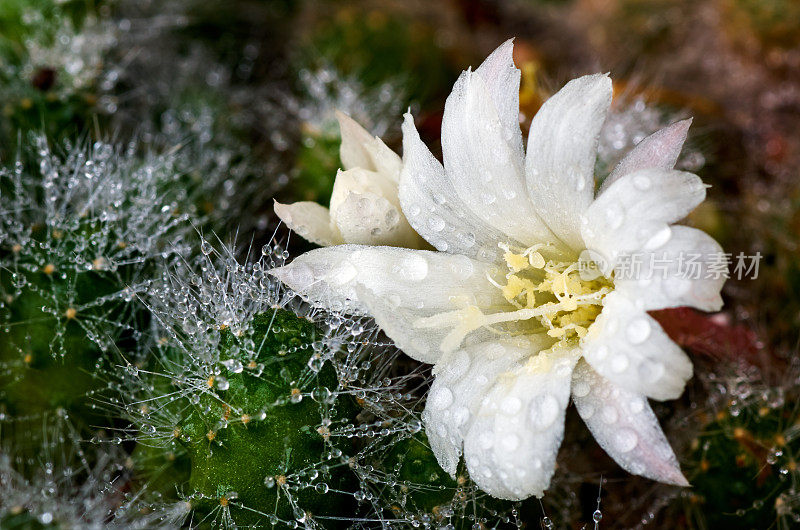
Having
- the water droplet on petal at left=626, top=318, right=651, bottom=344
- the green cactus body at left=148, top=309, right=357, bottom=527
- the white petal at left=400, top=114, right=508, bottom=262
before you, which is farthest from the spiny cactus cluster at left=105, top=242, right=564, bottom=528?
the water droplet on petal at left=626, top=318, right=651, bottom=344

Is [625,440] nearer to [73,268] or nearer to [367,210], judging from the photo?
[367,210]

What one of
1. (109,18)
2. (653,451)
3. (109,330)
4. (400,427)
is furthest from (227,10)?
(653,451)

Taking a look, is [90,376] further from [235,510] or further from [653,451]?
[653,451]

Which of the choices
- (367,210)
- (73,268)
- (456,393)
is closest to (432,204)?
(367,210)

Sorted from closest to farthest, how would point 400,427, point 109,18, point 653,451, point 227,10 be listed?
point 653,451
point 400,427
point 109,18
point 227,10

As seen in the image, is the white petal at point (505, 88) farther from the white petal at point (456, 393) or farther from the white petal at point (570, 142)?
the white petal at point (456, 393)

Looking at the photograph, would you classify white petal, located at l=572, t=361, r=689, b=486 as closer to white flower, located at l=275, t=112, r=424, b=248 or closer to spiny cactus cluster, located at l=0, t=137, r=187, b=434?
white flower, located at l=275, t=112, r=424, b=248

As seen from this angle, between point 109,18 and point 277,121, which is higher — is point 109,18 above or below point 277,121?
above
